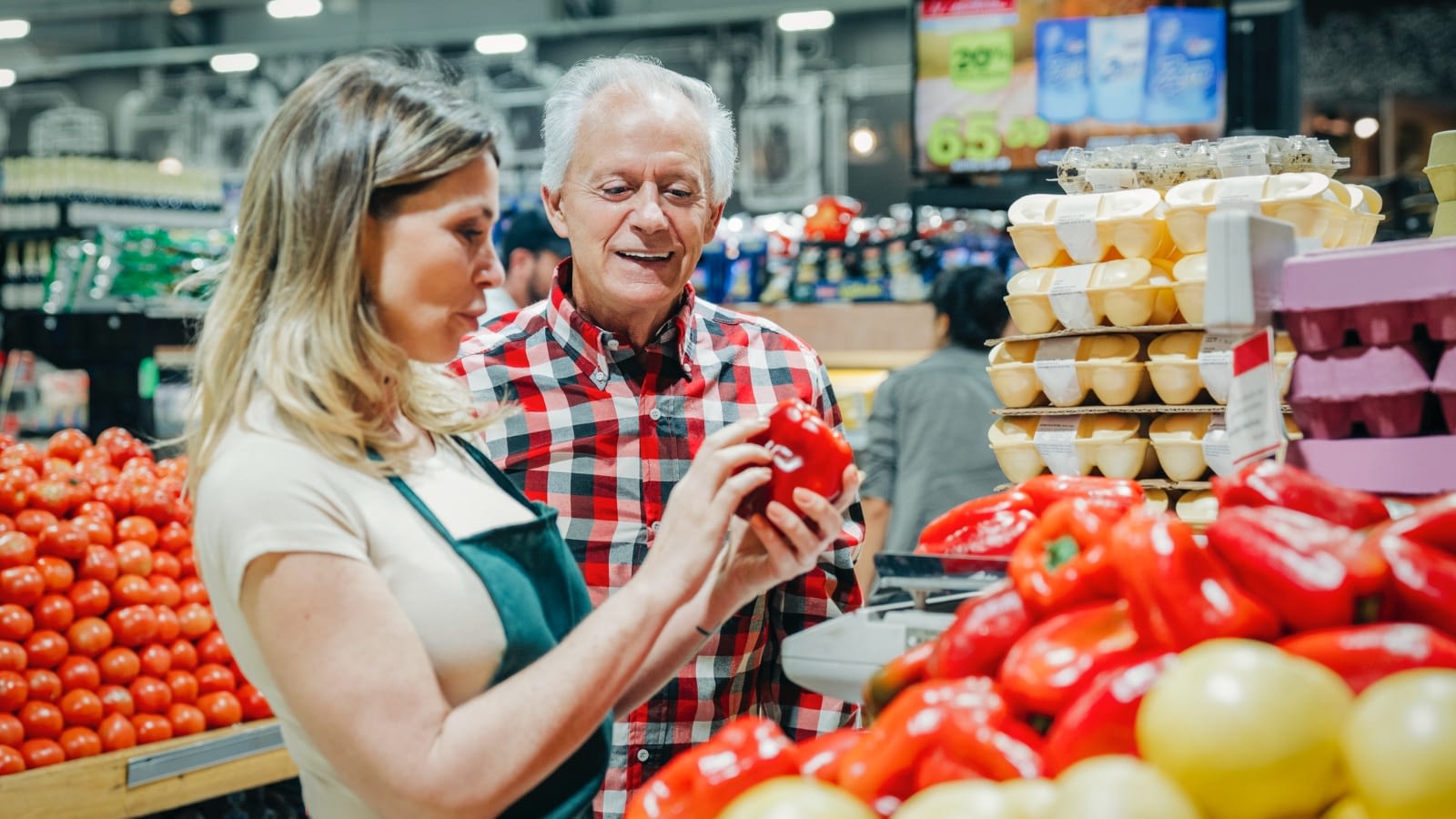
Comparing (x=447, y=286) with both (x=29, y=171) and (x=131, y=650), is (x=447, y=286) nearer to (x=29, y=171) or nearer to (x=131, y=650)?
(x=131, y=650)

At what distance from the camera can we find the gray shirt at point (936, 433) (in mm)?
4652

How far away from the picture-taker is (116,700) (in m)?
3.29

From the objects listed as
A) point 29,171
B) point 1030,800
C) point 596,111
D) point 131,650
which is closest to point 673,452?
point 596,111

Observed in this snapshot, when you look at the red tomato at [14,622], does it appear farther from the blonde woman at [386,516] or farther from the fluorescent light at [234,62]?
the fluorescent light at [234,62]

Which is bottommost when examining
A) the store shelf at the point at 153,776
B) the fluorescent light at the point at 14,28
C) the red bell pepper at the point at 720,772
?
the store shelf at the point at 153,776

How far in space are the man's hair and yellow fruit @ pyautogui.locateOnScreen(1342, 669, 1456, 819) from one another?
3881 mm

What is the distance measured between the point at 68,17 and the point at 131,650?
1372cm

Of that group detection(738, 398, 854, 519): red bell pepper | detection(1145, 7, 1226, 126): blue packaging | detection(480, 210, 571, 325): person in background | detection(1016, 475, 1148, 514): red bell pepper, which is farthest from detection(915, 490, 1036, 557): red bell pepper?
detection(480, 210, 571, 325): person in background

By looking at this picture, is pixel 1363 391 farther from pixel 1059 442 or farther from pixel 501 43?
pixel 501 43

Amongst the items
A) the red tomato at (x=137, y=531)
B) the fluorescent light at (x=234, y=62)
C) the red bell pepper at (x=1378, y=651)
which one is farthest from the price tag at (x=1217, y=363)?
the fluorescent light at (x=234, y=62)

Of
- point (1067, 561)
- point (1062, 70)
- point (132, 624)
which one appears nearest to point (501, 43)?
point (1062, 70)

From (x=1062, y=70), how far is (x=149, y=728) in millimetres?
3875

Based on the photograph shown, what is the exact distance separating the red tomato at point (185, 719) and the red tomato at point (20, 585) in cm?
45

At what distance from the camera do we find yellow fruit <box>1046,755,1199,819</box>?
32.9 inches
